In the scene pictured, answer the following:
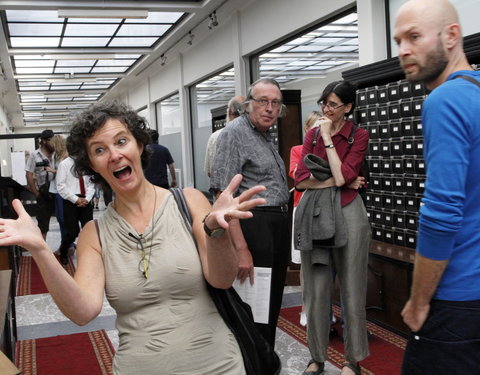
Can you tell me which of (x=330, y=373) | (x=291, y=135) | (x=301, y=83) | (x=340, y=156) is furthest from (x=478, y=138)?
(x=301, y=83)

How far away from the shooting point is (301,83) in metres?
8.12

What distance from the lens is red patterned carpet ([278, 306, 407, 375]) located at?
351 centimetres

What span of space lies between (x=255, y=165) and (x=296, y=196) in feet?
5.76

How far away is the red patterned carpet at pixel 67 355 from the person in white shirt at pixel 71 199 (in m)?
2.86

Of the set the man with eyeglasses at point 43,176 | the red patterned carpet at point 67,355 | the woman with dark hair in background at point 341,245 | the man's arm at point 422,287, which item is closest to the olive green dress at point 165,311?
the man's arm at point 422,287

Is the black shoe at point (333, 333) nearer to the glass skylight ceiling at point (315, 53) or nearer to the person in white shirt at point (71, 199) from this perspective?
the glass skylight ceiling at point (315, 53)

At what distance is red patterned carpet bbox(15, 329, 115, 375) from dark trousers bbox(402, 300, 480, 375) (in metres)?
2.62

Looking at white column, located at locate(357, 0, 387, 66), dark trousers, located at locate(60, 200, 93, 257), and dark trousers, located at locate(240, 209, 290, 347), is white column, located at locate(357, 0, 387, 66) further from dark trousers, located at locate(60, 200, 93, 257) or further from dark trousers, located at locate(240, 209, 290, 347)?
dark trousers, located at locate(60, 200, 93, 257)

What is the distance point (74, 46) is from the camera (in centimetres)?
1217

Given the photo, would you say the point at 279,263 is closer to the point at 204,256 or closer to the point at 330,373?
the point at 330,373

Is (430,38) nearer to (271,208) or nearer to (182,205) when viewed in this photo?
(182,205)

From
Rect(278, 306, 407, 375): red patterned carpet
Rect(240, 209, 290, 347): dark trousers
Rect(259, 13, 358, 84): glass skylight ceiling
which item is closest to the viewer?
Rect(240, 209, 290, 347): dark trousers

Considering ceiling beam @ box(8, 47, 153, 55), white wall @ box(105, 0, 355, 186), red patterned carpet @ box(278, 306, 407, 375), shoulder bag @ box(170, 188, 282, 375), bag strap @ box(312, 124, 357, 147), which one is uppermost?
ceiling beam @ box(8, 47, 153, 55)

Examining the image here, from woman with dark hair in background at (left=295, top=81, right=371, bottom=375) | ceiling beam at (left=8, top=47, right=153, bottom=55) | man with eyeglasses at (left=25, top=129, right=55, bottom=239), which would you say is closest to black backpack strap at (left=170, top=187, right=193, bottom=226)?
woman with dark hair in background at (left=295, top=81, right=371, bottom=375)
